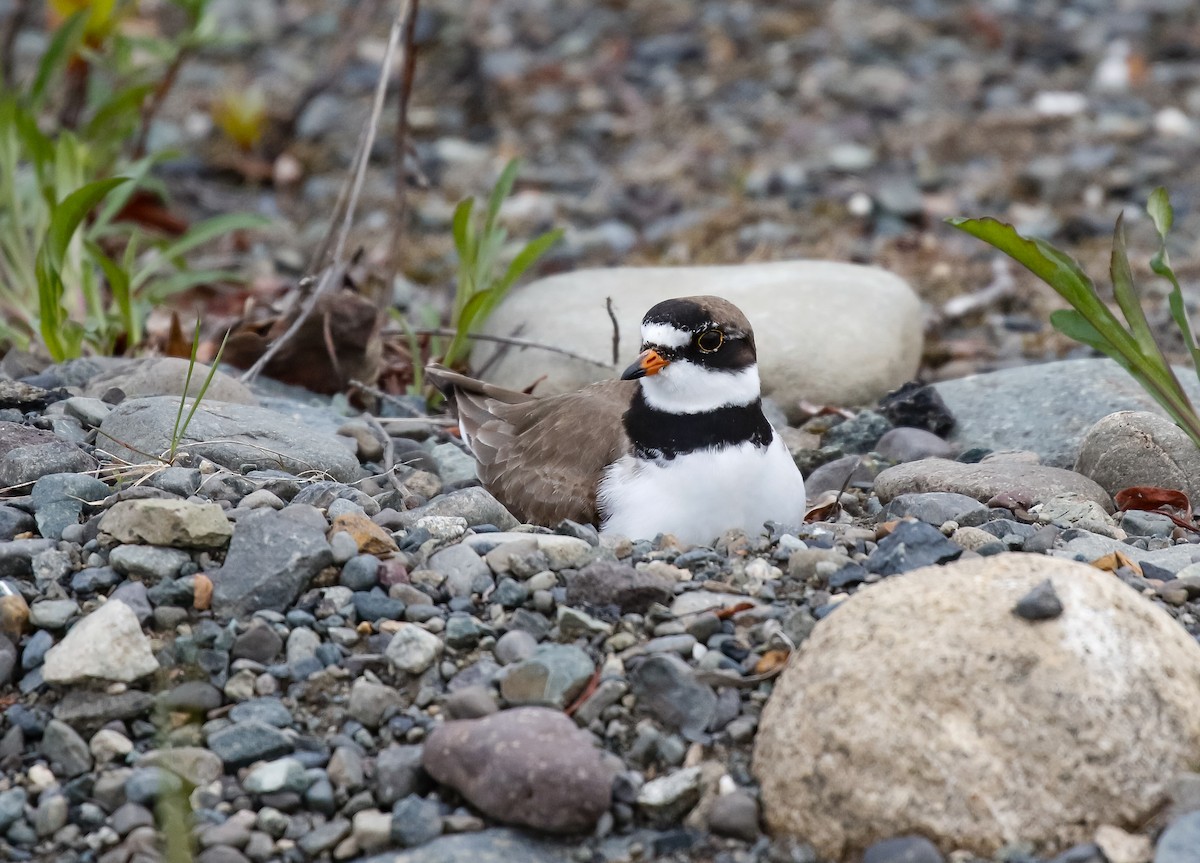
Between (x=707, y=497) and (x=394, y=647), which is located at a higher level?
(x=394, y=647)

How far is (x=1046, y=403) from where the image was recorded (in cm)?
601

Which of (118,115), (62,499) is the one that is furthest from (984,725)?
(118,115)

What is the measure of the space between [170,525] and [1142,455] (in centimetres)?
327

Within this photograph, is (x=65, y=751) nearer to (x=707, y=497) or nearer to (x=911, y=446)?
(x=707, y=497)

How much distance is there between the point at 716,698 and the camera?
359cm

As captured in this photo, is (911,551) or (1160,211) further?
(1160,211)

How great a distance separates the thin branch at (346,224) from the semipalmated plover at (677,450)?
1.51 meters

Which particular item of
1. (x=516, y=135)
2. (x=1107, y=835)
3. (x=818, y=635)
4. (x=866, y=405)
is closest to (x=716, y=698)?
(x=818, y=635)

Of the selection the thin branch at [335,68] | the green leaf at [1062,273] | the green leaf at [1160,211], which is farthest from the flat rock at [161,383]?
the thin branch at [335,68]

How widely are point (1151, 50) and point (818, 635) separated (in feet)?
30.8

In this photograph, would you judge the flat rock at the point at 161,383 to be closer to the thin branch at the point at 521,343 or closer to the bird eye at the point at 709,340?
the thin branch at the point at 521,343

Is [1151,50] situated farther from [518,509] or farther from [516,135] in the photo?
[518,509]

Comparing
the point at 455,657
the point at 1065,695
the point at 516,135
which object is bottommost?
the point at 516,135

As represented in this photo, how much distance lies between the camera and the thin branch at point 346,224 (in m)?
6.25
